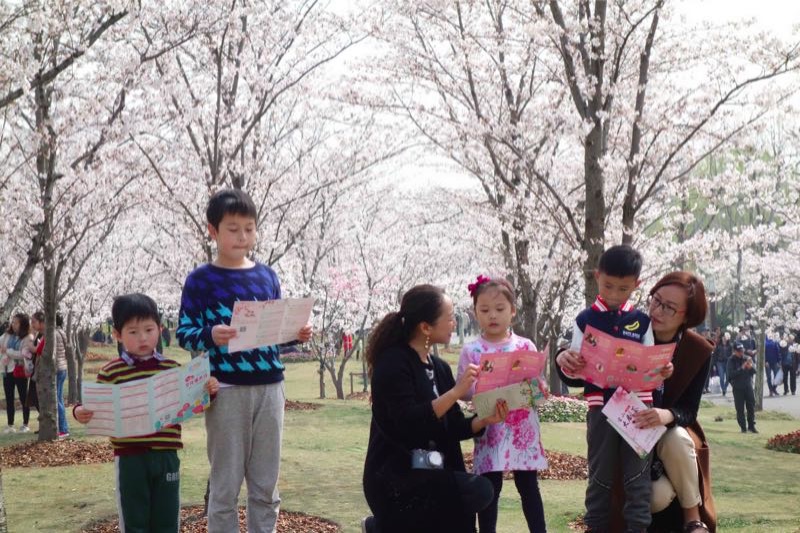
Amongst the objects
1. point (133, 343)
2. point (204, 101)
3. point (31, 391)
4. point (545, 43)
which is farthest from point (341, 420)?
point (133, 343)

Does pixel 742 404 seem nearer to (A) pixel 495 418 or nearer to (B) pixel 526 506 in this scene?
(B) pixel 526 506

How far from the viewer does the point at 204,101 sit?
8.65 m

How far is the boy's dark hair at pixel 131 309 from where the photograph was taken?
371 centimetres

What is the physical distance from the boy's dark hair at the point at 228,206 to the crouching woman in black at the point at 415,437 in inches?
29.5

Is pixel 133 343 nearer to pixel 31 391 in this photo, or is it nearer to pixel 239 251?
pixel 239 251

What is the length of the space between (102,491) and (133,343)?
373cm

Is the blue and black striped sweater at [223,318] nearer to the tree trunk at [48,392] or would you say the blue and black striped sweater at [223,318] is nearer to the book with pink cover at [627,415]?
the book with pink cover at [627,415]

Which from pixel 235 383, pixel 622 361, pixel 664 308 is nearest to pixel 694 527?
pixel 622 361

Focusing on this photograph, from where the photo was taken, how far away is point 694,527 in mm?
3738

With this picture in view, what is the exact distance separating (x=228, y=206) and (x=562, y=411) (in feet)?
35.7

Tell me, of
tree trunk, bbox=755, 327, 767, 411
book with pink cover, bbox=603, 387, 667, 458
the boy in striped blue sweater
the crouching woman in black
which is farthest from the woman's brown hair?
tree trunk, bbox=755, 327, 767, 411

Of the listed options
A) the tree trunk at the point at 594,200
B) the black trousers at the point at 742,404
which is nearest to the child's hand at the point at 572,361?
the tree trunk at the point at 594,200

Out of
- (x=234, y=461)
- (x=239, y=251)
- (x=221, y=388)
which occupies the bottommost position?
(x=234, y=461)

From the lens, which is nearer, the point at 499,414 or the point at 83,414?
the point at 83,414
